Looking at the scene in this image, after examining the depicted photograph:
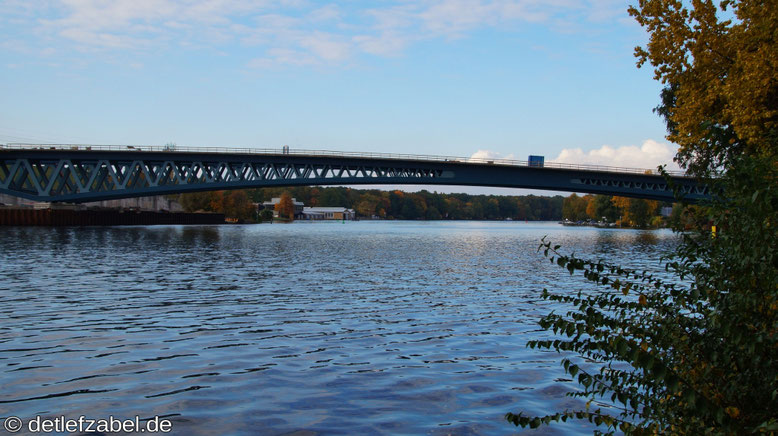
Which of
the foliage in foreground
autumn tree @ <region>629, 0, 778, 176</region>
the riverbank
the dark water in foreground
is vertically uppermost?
autumn tree @ <region>629, 0, 778, 176</region>

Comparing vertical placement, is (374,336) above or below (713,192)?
below

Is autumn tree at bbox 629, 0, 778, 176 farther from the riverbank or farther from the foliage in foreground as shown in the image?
the riverbank

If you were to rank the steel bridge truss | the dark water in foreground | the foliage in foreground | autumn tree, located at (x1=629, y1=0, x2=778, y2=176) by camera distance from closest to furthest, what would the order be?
the foliage in foreground, the dark water in foreground, autumn tree, located at (x1=629, y1=0, x2=778, y2=176), the steel bridge truss

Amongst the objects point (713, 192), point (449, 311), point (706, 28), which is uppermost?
point (706, 28)

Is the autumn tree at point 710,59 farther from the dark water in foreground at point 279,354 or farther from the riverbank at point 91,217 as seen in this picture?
the riverbank at point 91,217

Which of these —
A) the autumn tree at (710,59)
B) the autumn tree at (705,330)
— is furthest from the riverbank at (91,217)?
the autumn tree at (705,330)

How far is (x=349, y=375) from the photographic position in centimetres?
1116

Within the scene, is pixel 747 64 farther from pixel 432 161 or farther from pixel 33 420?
pixel 432 161

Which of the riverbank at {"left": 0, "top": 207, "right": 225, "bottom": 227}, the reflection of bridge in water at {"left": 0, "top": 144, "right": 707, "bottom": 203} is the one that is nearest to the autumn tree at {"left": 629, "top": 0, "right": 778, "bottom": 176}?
the reflection of bridge in water at {"left": 0, "top": 144, "right": 707, "bottom": 203}

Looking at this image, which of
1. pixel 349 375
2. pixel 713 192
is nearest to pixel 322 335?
pixel 349 375

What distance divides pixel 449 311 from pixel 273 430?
1124 cm

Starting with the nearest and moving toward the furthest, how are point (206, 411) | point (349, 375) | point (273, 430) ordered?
Answer: point (273, 430), point (206, 411), point (349, 375)

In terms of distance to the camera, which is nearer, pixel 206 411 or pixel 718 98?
pixel 206 411

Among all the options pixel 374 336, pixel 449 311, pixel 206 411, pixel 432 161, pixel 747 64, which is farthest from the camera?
pixel 432 161
